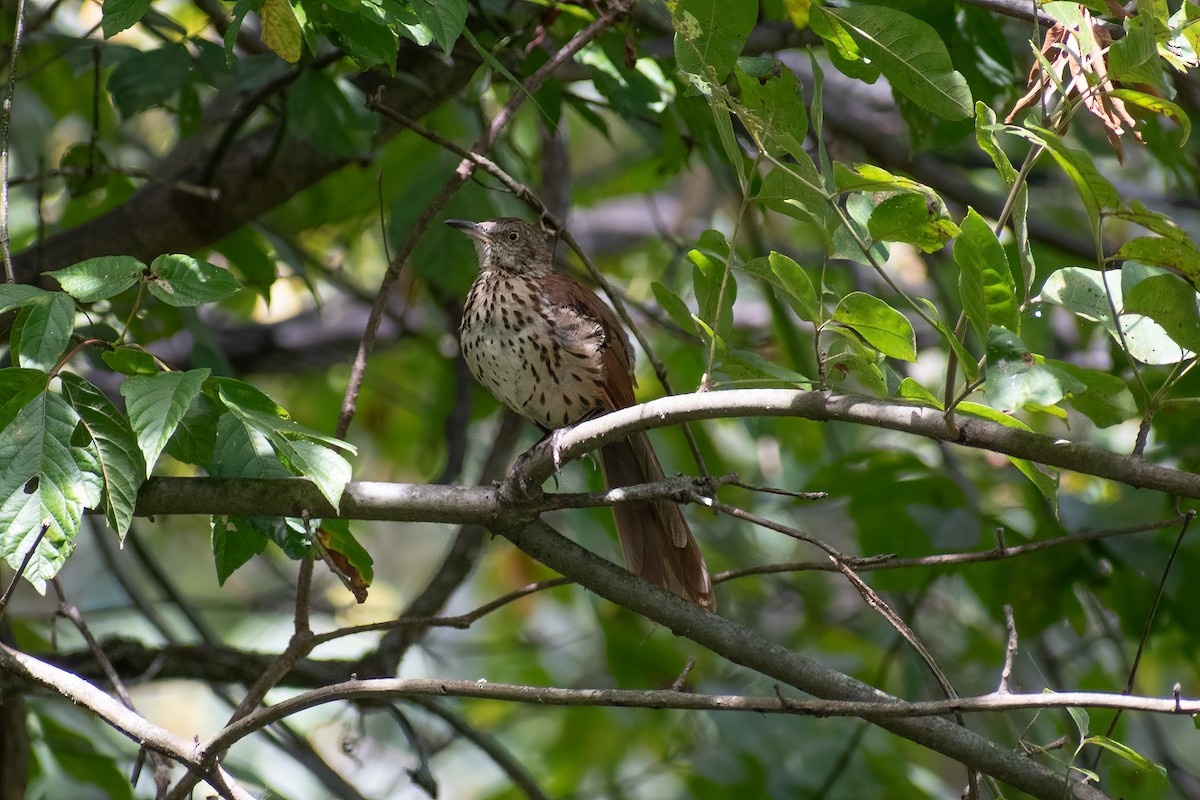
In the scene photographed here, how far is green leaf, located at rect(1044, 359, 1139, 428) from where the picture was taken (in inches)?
69.2

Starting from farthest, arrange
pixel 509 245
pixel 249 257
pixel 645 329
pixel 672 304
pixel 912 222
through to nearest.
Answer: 1. pixel 645 329
2. pixel 509 245
3. pixel 249 257
4. pixel 672 304
5. pixel 912 222

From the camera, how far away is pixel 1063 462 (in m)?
1.66

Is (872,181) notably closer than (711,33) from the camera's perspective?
Yes

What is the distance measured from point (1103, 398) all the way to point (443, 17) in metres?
1.29

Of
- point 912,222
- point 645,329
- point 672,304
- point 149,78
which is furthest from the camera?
point 645,329

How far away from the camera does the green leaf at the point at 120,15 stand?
2.14 metres

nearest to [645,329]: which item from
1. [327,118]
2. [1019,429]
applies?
[327,118]

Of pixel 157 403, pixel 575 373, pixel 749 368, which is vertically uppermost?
pixel 157 403

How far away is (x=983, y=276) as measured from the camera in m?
1.65

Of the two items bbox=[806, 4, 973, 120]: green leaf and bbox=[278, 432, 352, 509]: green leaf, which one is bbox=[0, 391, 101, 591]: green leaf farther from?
bbox=[806, 4, 973, 120]: green leaf

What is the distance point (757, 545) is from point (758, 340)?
93 centimetres

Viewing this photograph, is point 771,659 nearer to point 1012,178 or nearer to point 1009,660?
point 1009,660

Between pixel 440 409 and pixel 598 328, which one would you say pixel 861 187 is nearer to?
pixel 598 328

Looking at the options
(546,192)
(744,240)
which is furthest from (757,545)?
(546,192)
